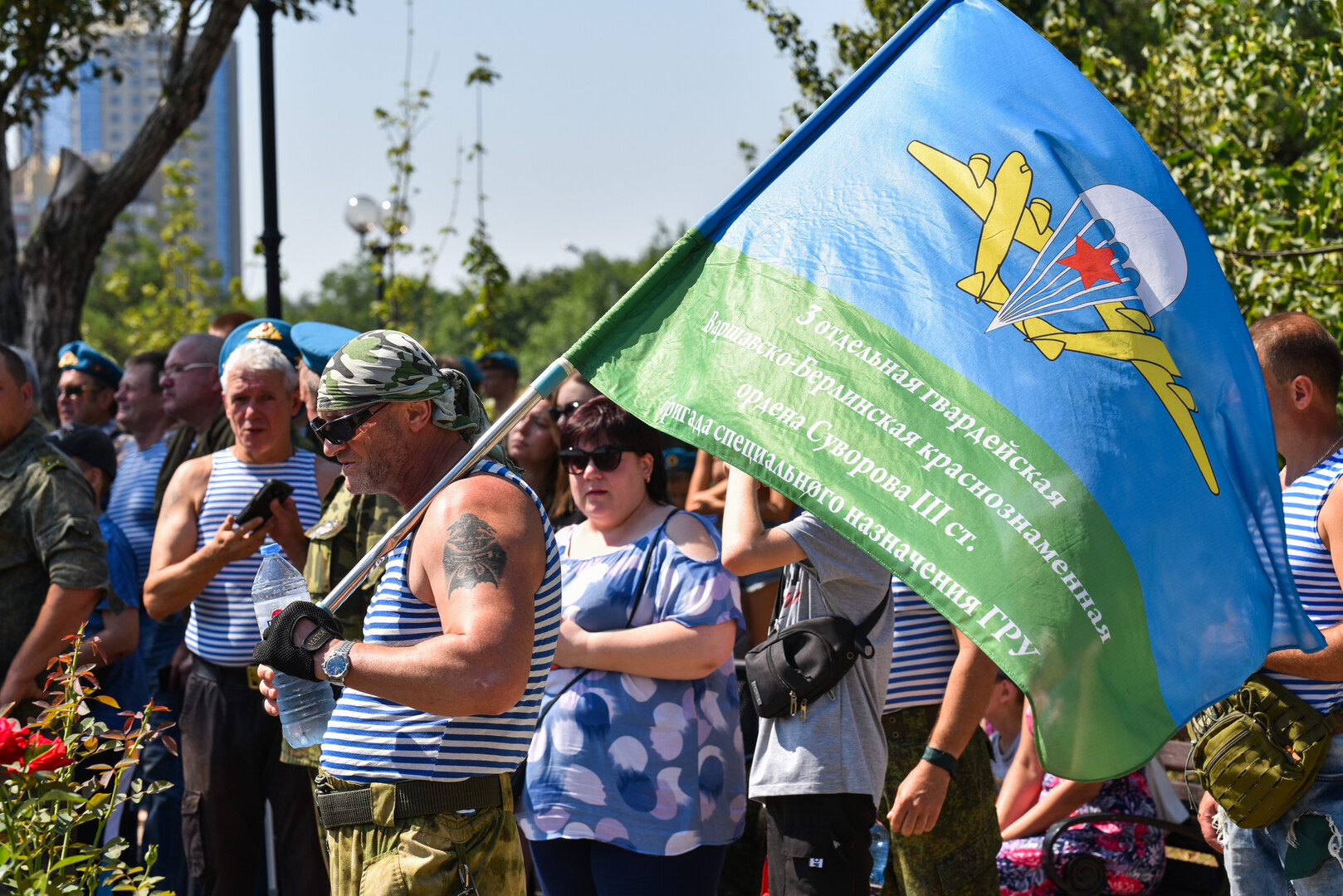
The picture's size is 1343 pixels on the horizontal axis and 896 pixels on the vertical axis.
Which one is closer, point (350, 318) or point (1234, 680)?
point (1234, 680)

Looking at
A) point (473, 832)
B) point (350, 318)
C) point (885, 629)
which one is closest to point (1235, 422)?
point (885, 629)

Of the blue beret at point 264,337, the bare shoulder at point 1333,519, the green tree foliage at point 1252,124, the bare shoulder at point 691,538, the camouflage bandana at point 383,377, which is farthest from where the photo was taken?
the green tree foliage at point 1252,124

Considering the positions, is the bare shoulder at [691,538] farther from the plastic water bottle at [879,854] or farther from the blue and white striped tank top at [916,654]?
the plastic water bottle at [879,854]

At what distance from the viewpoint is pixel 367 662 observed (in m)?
2.38

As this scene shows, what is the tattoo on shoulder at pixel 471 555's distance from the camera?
95.0 inches

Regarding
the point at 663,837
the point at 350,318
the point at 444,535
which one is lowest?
the point at 663,837

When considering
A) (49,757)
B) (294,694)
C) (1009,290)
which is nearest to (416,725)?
(294,694)

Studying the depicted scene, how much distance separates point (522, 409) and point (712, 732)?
62.4 inches

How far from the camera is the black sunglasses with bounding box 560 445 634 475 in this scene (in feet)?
12.6

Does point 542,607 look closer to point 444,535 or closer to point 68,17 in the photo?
point 444,535

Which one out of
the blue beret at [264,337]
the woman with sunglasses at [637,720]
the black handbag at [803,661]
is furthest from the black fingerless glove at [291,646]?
the blue beret at [264,337]

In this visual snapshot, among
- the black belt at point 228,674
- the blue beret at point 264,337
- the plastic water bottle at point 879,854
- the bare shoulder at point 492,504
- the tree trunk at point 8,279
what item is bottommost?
the plastic water bottle at point 879,854

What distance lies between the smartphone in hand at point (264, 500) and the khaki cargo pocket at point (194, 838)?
111 centimetres

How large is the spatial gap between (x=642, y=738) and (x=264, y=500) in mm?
1546
